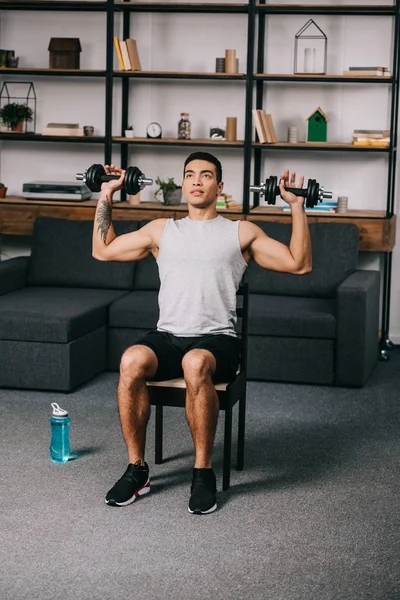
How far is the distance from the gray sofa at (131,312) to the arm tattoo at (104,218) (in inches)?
45.4

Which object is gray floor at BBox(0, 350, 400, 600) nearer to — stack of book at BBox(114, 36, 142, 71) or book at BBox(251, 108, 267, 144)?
book at BBox(251, 108, 267, 144)

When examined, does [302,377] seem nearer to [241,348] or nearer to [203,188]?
[241,348]

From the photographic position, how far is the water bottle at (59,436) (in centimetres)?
372

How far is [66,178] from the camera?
6.37 m

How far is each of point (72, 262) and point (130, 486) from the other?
8.26ft

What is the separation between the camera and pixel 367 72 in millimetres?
5715

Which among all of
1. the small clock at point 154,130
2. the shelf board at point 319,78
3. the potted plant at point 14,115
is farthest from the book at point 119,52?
the shelf board at point 319,78

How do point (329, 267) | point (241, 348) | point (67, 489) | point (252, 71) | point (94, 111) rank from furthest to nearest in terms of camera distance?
point (94, 111)
point (252, 71)
point (329, 267)
point (241, 348)
point (67, 489)

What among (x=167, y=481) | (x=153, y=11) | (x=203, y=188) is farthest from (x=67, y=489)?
(x=153, y=11)

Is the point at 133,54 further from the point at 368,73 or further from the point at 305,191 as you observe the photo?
the point at 305,191

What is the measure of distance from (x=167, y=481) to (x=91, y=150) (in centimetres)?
325

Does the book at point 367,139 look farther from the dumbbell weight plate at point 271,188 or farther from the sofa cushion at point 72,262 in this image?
the dumbbell weight plate at point 271,188

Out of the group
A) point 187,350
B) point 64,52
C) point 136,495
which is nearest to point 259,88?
point 64,52

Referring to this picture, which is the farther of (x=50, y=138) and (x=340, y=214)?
(x=50, y=138)
